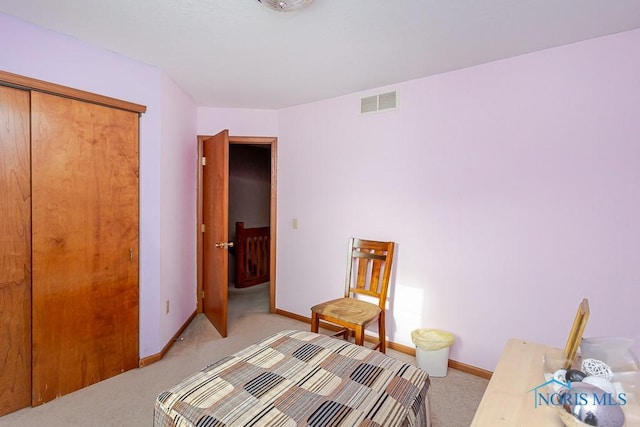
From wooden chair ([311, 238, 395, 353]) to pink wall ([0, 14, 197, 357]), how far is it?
1.33 meters

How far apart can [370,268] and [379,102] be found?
4.91 ft

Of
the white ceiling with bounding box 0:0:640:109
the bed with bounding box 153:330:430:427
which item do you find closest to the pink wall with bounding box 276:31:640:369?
the white ceiling with bounding box 0:0:640:109

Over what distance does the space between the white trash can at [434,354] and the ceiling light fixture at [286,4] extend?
2331mm

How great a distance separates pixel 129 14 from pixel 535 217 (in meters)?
2.81

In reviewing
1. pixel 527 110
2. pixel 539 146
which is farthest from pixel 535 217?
pixel 527 110

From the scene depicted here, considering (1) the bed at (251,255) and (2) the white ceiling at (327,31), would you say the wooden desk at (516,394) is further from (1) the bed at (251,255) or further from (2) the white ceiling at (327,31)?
(1) the bed at (251,255)

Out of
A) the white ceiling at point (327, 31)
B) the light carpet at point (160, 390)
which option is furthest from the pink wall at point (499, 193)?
the light carpet at point (160, 390)

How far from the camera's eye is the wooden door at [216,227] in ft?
9.85

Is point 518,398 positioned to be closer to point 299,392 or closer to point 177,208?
point 299,392

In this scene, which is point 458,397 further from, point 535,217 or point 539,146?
point 539,146

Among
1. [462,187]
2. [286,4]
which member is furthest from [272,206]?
[286,4]

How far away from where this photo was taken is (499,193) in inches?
92.5

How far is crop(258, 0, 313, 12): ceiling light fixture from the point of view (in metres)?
1.60

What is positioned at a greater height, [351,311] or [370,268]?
[370,268]
